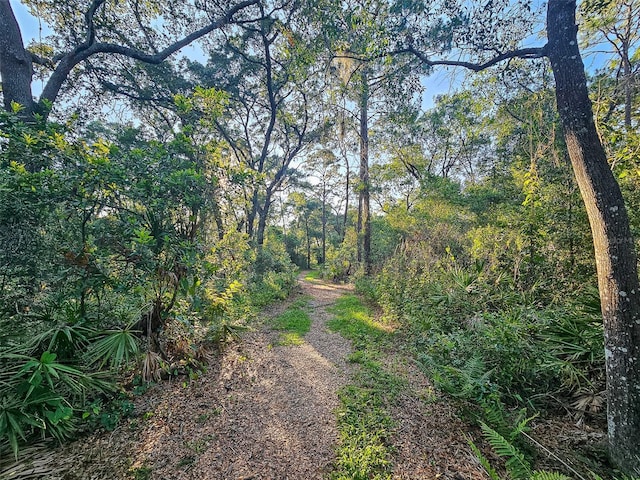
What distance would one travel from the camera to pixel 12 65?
4.13m

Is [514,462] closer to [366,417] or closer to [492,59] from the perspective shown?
[366,417]

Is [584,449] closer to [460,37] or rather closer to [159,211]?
[460,37]

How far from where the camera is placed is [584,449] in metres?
2.12

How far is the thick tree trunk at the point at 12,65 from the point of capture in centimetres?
405

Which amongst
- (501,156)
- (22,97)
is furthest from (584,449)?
(501,156)

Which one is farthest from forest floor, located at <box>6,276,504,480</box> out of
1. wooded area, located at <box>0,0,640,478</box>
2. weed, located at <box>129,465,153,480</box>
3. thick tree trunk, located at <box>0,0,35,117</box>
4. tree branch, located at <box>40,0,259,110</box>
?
tree branch, located at <box>40,0,259,110</box>

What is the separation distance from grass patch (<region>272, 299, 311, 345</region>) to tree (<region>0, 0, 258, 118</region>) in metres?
5.30

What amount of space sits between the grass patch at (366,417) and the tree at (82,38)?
5.55 metres

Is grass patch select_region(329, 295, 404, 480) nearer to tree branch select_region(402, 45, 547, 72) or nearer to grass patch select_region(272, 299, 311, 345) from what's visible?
grass patch select_region(272, 299, 311, 345)

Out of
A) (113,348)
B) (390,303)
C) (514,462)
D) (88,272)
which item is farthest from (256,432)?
(390,303)

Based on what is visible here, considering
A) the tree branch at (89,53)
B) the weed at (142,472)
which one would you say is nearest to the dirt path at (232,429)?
the weed at (142,472)

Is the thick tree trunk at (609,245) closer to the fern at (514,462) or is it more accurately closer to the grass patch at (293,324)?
the fern at (514,462)

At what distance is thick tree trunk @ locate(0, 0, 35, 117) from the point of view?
13.3ft

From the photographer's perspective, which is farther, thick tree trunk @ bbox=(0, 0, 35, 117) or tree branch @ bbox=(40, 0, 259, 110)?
tree branch @ bbox=(40, 0, 259, 110)
